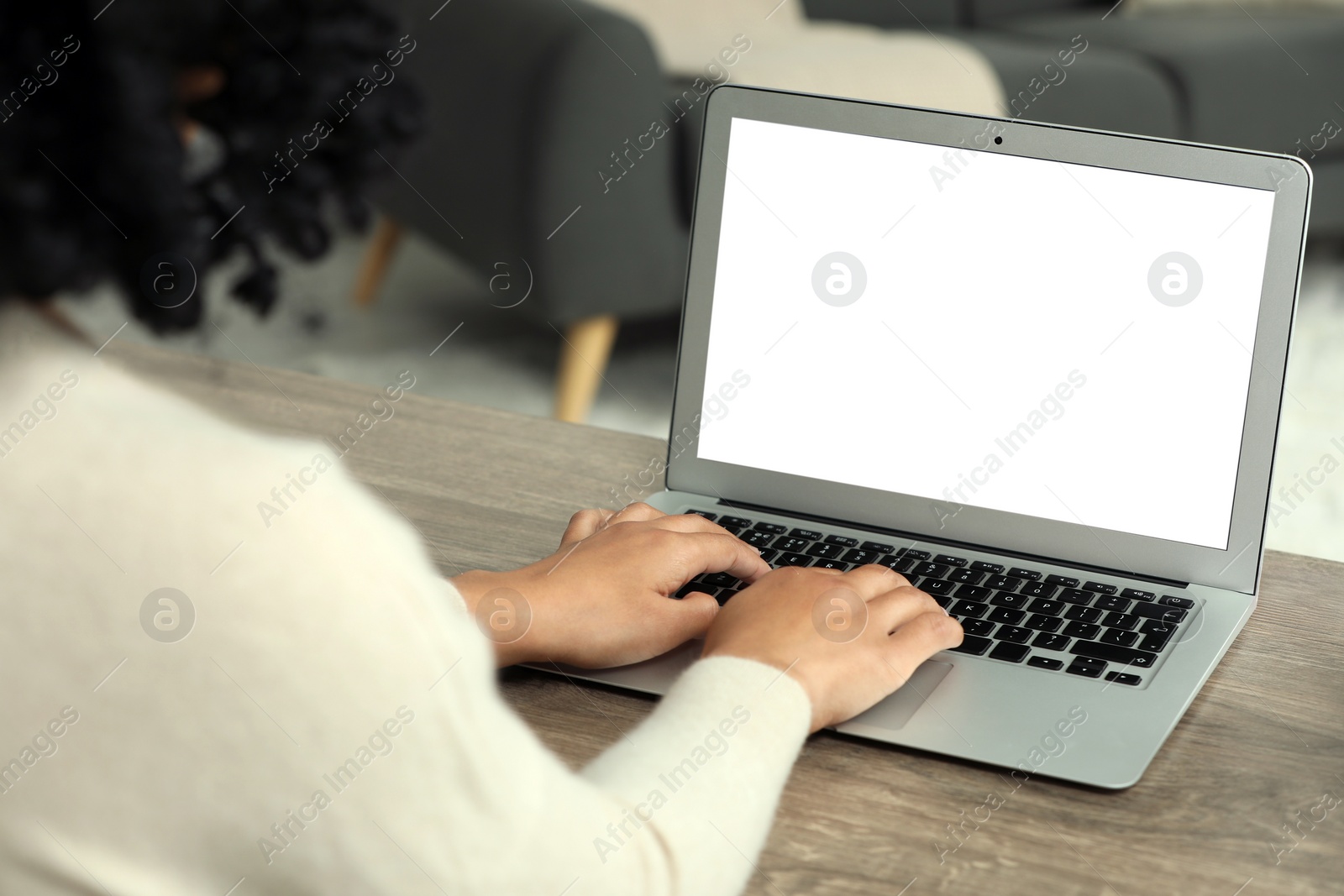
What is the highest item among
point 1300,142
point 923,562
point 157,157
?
point 157,157

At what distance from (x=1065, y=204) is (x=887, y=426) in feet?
0.55

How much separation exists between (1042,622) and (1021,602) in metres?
0.03

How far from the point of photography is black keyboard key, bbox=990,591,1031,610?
0.70 meters

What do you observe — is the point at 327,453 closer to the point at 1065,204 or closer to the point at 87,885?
the point at 87,885

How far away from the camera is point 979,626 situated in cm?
67

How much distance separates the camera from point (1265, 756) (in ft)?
1.87

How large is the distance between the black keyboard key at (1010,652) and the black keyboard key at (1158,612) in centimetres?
8

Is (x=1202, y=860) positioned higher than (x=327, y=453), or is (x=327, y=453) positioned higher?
(x=327, y=453)

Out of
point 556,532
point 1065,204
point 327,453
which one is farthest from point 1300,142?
point 327,453

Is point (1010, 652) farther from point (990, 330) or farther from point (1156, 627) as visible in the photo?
point (990, 330)

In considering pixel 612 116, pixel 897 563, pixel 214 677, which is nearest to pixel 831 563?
pixel 897 563

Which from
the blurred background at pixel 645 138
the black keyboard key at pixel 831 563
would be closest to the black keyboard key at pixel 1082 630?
the black keyboard key at pixel 831 563

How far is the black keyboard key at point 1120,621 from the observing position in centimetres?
67

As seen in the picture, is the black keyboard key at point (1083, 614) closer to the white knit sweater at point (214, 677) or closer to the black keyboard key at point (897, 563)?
the black keyboard key at point (897, 563)
